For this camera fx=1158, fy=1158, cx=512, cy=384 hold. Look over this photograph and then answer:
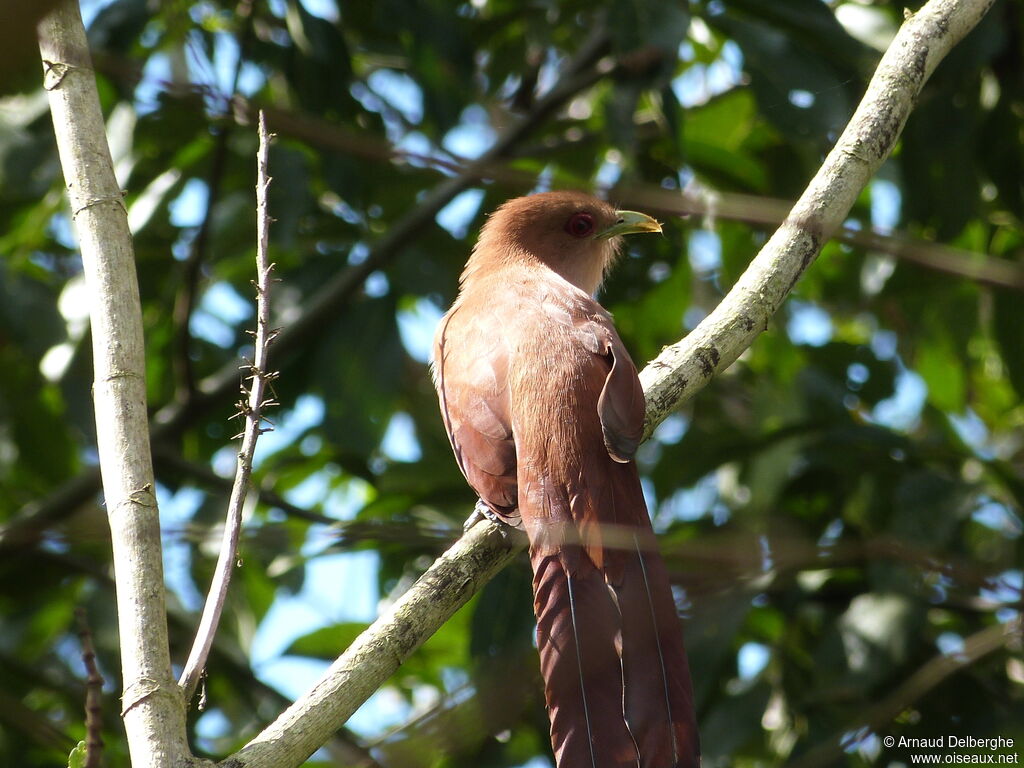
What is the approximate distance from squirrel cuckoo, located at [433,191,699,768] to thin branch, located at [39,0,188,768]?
103 centimetres

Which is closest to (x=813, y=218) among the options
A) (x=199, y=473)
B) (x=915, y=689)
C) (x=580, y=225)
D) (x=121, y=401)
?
(x=915, y=689)

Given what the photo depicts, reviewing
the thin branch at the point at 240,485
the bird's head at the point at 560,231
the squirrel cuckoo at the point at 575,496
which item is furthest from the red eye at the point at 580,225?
the thin branch at the point at 240,485

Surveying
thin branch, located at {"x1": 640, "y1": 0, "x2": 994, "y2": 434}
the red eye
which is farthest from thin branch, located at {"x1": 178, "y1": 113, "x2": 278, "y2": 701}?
the red eye

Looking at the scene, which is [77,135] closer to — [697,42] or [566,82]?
[566,82]

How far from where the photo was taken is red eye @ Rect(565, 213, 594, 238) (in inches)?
207

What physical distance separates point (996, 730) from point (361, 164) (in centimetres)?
355

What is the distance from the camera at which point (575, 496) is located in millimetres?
3381

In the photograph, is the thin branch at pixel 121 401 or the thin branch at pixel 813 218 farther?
the thin branch at pixel 813 218

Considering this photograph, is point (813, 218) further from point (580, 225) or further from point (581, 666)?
point (580, 225)

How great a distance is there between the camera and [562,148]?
228 inches

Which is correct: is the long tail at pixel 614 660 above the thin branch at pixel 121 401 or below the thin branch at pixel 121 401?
below

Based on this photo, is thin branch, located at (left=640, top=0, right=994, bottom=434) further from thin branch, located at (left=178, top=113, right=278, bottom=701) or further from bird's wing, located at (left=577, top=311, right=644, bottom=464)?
thin branch, located at (left=178, top=113, right=278, bottom=701)

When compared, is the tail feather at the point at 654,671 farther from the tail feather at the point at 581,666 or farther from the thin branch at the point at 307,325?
the thin branch at the point at 307,325

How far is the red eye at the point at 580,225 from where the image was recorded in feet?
17.2
